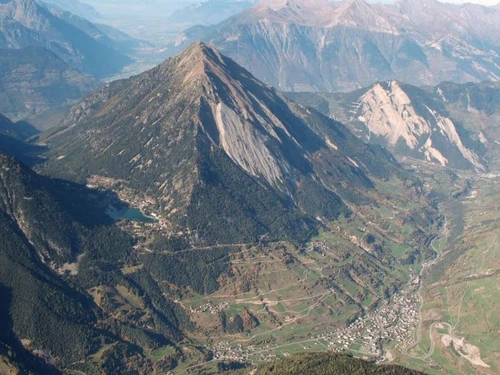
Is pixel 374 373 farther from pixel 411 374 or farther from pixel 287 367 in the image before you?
pixel 287 367

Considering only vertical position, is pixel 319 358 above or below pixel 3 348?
below

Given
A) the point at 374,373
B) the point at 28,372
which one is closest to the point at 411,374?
the point at 374,373

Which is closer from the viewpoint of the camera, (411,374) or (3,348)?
(411,374)

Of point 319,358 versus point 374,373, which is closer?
point 374,373

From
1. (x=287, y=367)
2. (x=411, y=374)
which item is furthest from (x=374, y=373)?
(x=287, y=367)

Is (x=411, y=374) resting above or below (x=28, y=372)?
below

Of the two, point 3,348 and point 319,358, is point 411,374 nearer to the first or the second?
point 319,358

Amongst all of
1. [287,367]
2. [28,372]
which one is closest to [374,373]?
[287,367]
